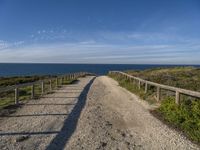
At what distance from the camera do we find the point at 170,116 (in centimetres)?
1102

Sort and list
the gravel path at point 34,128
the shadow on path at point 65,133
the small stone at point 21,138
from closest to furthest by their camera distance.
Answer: the shadow on path at point 65,133
the gravel path at point 34,128
the small stone at point 21,138

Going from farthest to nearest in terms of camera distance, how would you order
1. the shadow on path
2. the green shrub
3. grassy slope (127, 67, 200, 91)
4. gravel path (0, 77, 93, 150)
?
grassy slope (127, 67, 200, 91)
the green shrub
gravel path (0, 77, 93, 150)
the shadow on path

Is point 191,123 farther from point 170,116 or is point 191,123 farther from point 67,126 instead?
point 67,126

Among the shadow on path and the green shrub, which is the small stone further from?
the green shrub

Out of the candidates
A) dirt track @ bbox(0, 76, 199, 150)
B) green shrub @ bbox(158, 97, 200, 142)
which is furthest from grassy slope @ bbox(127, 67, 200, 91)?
dirt track @ bbox(0, 76, 199, 150)

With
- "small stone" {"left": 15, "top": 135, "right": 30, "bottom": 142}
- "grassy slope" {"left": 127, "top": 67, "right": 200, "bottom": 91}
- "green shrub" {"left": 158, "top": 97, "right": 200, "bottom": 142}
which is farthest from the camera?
"grassy slope" {"left": 127, "top": 67, "right": 200, "bottom": 91}

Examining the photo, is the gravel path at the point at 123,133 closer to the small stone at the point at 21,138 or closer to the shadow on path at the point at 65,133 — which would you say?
the shadow on path at the point at 65,133

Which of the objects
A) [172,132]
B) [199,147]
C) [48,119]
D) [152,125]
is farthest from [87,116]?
[199,147]

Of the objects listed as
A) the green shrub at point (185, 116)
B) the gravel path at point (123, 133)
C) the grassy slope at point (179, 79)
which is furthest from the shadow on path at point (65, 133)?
the grassy slope at point (179, 79)

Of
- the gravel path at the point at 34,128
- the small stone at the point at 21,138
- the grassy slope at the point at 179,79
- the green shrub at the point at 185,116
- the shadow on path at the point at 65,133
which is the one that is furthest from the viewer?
the grassy slope at the point at 179,79

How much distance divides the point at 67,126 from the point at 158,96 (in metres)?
7.17

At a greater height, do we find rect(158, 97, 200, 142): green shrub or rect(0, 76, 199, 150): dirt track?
rect(158, 97, 200, 142): green shrub

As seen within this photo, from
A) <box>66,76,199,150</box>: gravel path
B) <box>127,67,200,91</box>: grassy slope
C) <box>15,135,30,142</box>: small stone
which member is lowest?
<box>66,76,199,150</box>: gravel path

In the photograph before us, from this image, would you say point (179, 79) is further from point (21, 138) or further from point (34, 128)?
point (21, 138)
